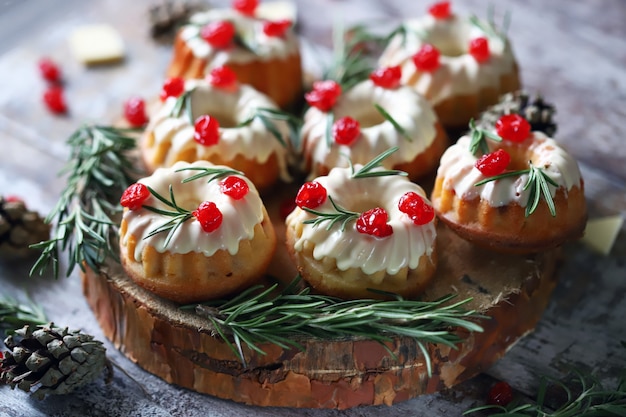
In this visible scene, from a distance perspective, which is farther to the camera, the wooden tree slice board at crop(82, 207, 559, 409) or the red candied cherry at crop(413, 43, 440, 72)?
the red candied cherry at crop(413, 43, 440, 72)

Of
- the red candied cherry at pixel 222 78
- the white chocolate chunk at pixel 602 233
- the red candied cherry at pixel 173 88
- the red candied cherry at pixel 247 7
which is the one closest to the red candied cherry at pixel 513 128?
the white chocolate chunk at pixel 602 233

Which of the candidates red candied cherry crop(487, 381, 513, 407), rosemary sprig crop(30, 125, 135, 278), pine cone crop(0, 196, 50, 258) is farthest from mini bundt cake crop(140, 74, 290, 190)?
red candied cherry crop(487, 381, 513, 407)

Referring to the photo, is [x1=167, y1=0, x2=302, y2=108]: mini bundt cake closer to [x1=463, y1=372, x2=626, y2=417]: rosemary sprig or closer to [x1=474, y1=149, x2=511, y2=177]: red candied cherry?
[x1=474, y1=149, x2=511, y2=177]: red candied cherry

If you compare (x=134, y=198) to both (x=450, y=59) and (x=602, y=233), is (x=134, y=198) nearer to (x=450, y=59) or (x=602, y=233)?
(x=450, y=59)

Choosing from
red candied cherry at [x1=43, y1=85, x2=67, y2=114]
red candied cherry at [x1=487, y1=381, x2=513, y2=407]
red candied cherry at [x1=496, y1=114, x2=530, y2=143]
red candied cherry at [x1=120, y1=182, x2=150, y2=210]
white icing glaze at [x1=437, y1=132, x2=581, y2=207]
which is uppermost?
red candied cherry at [x1=120, y1=182, x2=150, y2=210]

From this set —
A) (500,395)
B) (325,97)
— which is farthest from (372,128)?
(500,395)

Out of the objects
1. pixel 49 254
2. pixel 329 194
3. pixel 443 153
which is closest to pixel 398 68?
pixel 443 153

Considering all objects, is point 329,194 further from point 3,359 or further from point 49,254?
point 3,359
